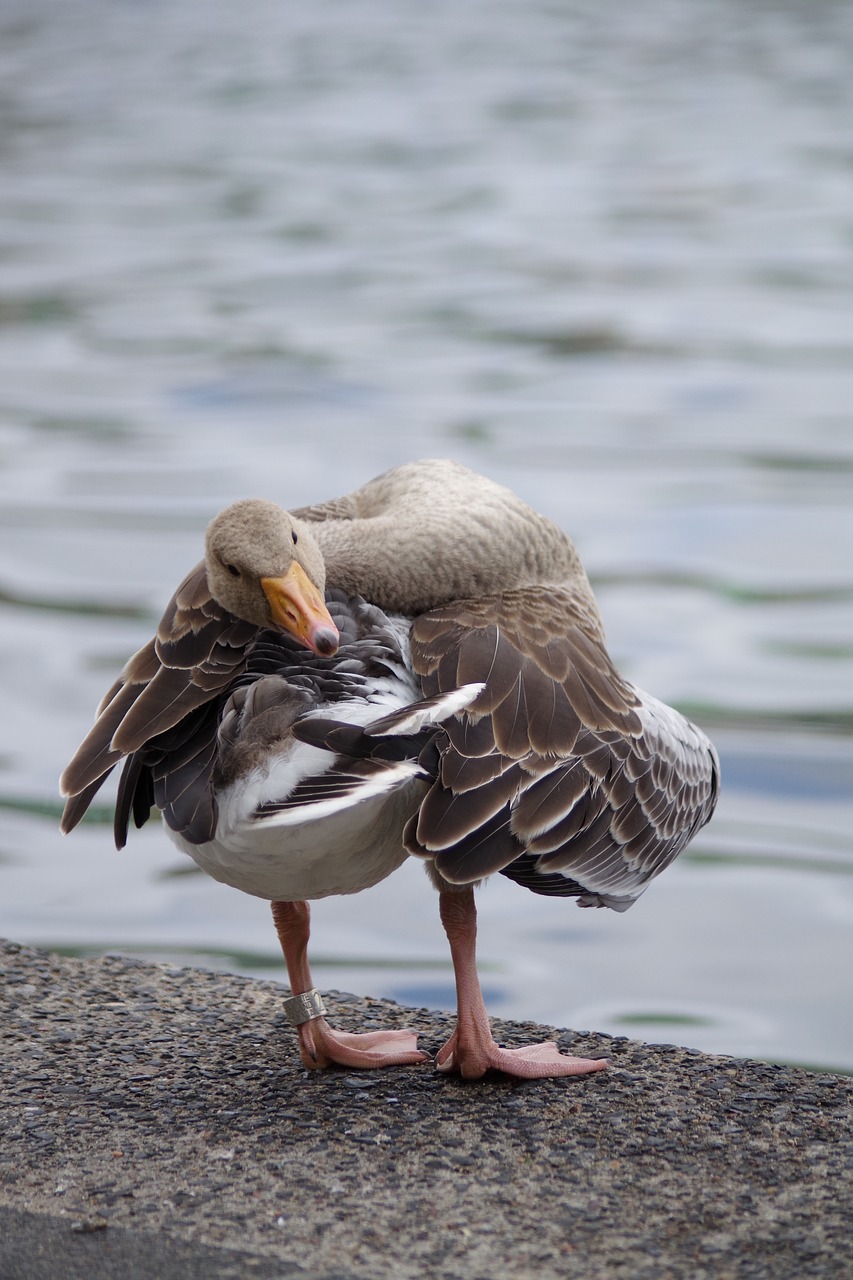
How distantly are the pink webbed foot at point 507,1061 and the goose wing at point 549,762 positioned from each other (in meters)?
0.38

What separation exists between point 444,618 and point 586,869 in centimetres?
70

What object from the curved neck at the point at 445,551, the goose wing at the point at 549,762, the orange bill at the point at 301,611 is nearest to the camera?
the goose wing at the point at 549,762

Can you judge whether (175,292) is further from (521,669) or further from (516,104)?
(521,669)

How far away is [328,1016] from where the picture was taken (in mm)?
4723

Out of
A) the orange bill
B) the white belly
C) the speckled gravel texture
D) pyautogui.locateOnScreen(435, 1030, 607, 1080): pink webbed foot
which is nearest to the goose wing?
the white belly

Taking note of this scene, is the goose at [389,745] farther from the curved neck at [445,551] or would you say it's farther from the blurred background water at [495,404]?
the blurred background water at [495,404]

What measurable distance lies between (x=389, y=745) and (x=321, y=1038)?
3.13ft

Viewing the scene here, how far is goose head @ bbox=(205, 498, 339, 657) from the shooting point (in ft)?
13.0

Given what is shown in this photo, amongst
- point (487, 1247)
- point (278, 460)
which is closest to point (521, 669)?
point (487, 1247)

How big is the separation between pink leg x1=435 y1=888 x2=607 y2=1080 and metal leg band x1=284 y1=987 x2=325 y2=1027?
313 millimetres

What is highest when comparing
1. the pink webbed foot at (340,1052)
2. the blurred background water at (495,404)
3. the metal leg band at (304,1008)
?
the metal leg band at (304,1008)

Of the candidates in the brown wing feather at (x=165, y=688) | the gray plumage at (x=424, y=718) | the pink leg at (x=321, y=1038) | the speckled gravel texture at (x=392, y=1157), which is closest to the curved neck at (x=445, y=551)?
the gray plumage at (x=424, y=718)

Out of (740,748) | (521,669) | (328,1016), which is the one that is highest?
(521,669)

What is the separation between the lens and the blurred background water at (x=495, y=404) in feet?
20.9
